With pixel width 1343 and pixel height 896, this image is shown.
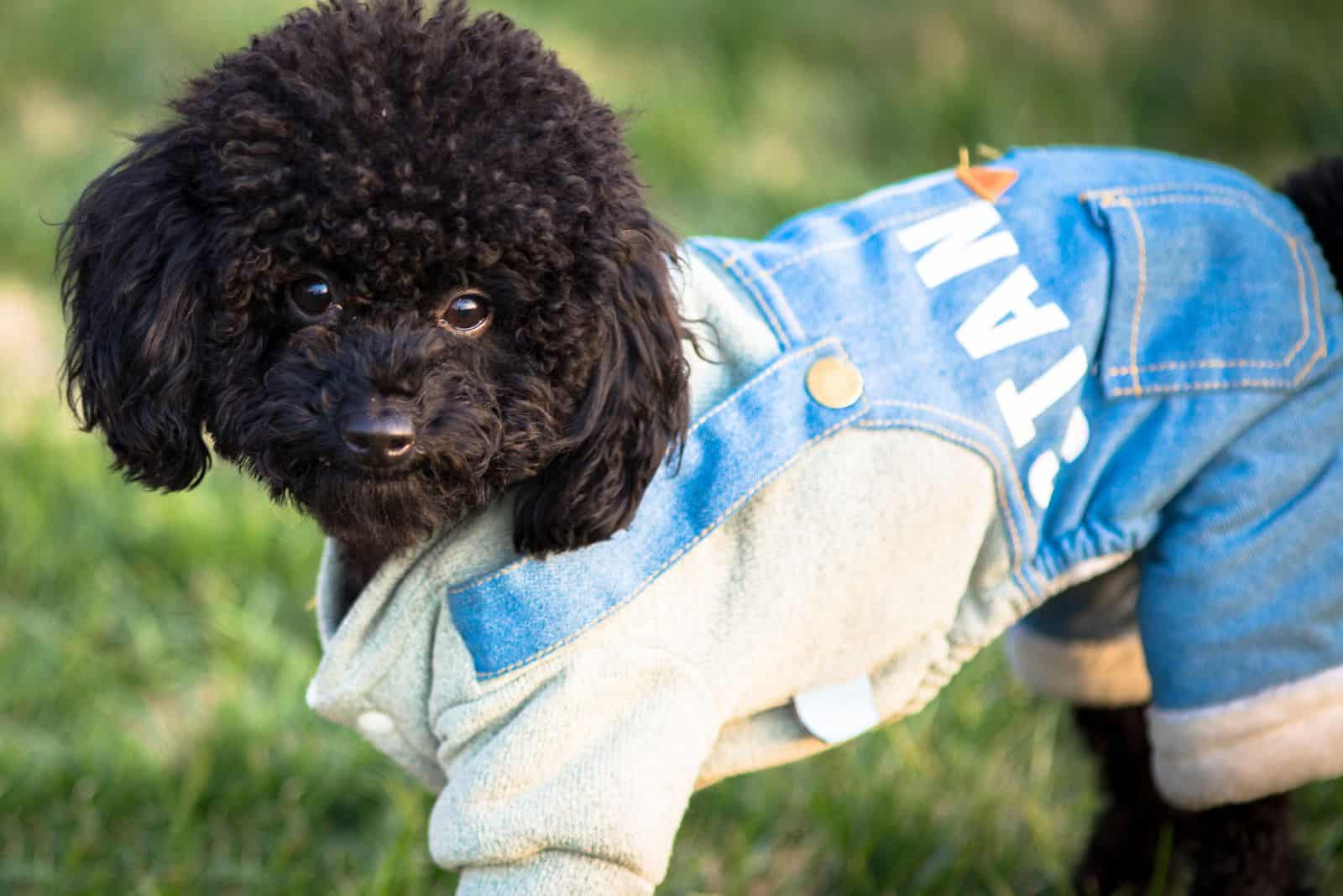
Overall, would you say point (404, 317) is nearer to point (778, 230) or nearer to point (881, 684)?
point (778, 230)

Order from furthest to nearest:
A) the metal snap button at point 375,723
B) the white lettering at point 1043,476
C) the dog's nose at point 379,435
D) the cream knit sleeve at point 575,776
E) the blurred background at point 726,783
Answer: the blurred background at point 726,783 < the white lettering at point 1043,476 < the metal snap button at point 375,723 < the cream knit sleeve at point 575,776 < the dog's nose at point 379,435

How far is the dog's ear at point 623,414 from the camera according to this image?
179cm

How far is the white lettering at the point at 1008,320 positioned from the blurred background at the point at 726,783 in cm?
59

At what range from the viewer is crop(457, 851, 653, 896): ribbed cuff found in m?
1.77

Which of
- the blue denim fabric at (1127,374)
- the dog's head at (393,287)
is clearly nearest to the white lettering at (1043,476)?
the blue denim fabric at (1127,374)

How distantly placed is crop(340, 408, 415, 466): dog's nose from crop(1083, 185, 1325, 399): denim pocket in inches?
41.9

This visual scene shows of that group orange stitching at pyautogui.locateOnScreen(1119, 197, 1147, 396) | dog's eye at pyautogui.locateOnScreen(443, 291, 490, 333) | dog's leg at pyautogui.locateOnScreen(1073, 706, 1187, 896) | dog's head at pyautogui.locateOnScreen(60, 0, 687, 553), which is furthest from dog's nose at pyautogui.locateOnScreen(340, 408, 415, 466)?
dog's leg at pyautogui.locateOnScreen(1073, 706, 1187, 896)

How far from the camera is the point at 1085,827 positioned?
117 inches

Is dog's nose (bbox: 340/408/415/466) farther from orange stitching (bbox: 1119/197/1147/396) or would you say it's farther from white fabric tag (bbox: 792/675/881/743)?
orange stitching (bbox: 1119/197/1147/396)

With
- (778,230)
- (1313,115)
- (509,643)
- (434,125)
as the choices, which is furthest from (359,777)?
(1313,115)

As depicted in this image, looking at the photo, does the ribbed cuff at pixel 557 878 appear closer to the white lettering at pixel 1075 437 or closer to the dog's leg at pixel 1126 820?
the white lettering at pixel 1075 437

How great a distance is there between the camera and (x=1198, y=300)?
7.02 feet

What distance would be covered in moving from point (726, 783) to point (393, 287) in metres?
1.55

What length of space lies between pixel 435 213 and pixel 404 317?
0.14m
